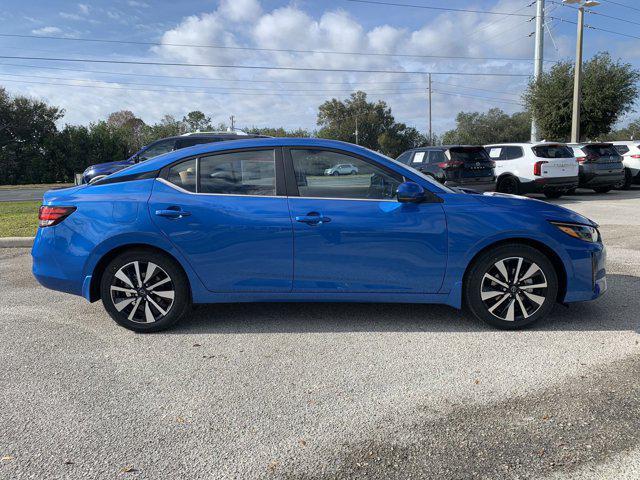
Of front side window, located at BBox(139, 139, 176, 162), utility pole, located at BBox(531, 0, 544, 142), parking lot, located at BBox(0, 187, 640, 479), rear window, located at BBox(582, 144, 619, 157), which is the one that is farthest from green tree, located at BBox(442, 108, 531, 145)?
parking lot, located at BBox(0, 187, 640, 479)

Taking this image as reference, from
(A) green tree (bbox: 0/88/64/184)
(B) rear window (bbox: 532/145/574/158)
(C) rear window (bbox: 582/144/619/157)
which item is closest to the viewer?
(B) rear window (bbox: 532/145/574/158)

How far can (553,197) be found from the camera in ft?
53.6

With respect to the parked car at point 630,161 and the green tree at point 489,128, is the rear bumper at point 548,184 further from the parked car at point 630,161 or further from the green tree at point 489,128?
the green tree at point 489,128

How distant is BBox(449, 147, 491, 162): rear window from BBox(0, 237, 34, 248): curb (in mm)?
9894

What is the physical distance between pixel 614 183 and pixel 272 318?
15.7 m

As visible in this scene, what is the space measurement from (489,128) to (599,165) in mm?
76705

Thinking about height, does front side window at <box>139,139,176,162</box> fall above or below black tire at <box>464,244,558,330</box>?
above

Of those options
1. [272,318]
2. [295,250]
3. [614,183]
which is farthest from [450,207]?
[614,183]

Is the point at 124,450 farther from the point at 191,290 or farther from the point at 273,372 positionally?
the point at 191,290

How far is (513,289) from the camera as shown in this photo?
4160 mm

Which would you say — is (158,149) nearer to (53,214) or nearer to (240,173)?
(53,214)

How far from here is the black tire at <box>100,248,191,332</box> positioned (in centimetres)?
420

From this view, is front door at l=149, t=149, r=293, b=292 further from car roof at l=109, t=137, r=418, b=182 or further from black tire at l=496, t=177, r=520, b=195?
black tire at l=496, t=177, r=520, b=195

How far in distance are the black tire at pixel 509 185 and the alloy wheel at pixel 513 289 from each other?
1146 centimetres
